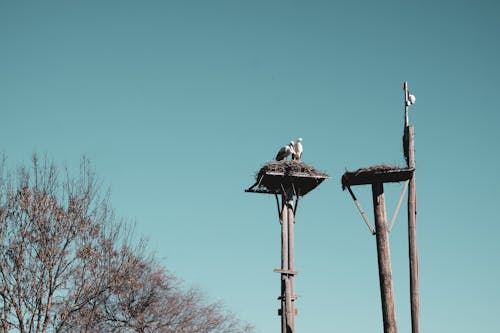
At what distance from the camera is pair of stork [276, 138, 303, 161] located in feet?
66.2

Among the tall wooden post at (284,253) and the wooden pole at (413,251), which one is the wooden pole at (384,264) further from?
the tall wooden post at (284,253)

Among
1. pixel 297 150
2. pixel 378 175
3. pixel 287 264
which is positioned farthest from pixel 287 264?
pixel 378 175

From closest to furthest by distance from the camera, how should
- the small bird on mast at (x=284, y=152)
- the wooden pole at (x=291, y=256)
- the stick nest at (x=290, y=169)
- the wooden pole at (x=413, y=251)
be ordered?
the wooden pole at (x=413, y=251)
the wooden pole at (x=291, y=256)
the stick nest at (x=290, y=169)
the small bird on mast at (x=284, y=152)

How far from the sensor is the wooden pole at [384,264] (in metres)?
12.9

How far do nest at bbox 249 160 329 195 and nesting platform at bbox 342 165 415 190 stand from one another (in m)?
4.78

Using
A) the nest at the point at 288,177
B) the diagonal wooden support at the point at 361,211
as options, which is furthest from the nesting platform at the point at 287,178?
the diagonal wooden support at the point at 361,211

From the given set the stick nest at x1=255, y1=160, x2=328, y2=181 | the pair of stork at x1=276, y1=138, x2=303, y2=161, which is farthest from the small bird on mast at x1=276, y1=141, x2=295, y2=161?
the stick nest at x1=255, y1=160, x2=328, y2=181

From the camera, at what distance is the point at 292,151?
20.3m

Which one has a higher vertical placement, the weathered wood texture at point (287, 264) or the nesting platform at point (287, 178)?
the nesting platform at point (287, 178)

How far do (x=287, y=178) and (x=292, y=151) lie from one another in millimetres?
1037

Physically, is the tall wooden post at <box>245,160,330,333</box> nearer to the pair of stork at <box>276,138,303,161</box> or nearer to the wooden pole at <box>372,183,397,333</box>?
the pair of stork at <box>276,138,303,161</box>

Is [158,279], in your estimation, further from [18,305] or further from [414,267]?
[414,267]

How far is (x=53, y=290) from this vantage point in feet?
52.0

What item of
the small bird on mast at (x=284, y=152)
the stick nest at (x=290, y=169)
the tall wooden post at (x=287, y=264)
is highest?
the small bird on mast at (x=284, y=152)
